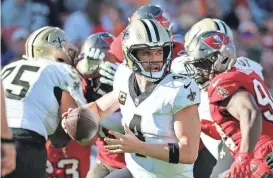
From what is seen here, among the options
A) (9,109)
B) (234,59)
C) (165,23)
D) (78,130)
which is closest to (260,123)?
(234,59)

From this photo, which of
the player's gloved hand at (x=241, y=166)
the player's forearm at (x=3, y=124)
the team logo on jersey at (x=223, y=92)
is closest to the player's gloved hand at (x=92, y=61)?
the team logo on jersey at (x=223, y=92)

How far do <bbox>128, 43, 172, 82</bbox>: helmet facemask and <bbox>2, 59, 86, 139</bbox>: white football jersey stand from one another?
769 millimetres

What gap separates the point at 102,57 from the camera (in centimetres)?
673

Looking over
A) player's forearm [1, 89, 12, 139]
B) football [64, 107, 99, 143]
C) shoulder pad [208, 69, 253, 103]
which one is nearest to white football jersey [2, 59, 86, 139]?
football [64, 107, 99, 143]

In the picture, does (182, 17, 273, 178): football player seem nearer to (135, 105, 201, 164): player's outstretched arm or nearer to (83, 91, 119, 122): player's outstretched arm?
(135, 105, 201, 164): player's outstretched arm

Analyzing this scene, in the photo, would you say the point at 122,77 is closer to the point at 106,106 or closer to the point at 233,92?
the point at 106,106

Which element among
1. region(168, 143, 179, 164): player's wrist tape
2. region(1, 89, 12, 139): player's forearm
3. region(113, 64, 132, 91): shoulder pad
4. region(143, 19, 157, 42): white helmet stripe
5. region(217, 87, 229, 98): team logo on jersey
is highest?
region(143, 19, 157, 42): white helmet stripe

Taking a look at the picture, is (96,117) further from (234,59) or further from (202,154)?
(202,154)

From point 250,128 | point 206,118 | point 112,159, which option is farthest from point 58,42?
point 250,128

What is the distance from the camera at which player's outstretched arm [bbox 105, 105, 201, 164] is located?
480 centimetres

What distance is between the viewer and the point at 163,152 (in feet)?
16.1

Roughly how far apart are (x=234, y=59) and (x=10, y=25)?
17.7ft

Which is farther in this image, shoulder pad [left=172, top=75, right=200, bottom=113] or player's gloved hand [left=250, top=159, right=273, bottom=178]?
player's gloved hand [left=250, top=159, right=273, bottom=178]

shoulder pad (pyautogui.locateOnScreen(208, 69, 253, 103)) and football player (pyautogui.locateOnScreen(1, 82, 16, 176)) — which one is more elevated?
football player (pyautogui.locateOnScreen(1, 82, 16, 176))
